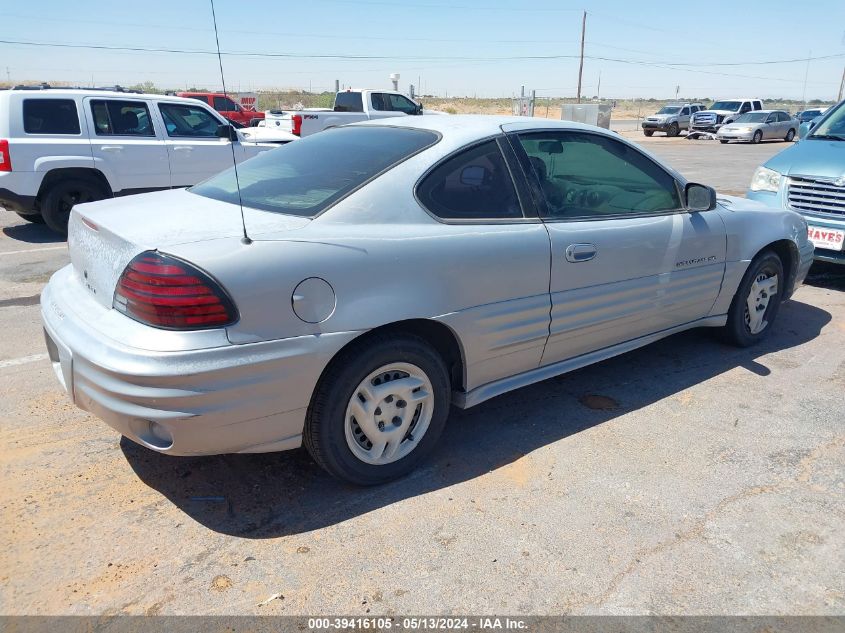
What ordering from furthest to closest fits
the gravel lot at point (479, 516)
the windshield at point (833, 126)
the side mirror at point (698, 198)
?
the windshield at point (833, 126)
the side mirror at point (698, 198)
the gravel lot at point (479, 516)

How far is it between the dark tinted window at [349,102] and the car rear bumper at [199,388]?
17.4 metres

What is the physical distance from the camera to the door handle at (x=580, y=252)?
3.44 metres

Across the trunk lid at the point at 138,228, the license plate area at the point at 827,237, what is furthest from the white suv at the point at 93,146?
the license plate area at the point at 827,237

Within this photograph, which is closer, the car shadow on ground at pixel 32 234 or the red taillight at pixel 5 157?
the red taillight at pixel 5 157

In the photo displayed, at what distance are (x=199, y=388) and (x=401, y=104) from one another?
721 inches

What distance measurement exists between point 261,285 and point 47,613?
134 cm

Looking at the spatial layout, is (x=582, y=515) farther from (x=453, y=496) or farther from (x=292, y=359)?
(x=292, y=359)

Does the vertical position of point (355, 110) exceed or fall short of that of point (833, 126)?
it falls short

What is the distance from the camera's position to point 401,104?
19547 mm

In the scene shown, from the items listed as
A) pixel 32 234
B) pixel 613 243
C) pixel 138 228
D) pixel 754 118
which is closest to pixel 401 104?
pixel 32 234

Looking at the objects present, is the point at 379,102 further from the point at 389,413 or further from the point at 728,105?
the point at 728,105

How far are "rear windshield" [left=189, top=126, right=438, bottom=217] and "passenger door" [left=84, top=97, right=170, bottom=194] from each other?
576 cm

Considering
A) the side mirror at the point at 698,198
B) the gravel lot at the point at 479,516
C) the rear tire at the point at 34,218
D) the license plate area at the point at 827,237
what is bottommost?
the rear tire at the point at 34,218

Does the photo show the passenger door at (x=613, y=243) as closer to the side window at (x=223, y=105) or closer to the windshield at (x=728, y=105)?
the side window at (x=223, y=105)
